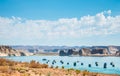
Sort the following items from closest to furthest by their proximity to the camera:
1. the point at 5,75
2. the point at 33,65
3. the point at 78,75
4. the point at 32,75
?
the point at 5,75 < the point at 32,75 < the point at 78,75 < the point at 33,65

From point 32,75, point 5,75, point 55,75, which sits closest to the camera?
point 5,75

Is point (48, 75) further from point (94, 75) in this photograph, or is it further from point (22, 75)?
point (94, 75)

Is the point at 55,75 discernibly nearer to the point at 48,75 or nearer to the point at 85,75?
the point at 48,75

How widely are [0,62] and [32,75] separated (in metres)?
16.4

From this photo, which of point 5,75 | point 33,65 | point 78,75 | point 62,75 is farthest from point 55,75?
point 33,65

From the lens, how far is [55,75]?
118 feet

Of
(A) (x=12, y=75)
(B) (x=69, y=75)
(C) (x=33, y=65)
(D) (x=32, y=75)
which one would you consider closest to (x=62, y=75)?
(B) (x=69, y=75)

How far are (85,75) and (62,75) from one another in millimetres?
4932

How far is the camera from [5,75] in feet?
100

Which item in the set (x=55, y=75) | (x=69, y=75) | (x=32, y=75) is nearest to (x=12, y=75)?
(x=32, y=75)

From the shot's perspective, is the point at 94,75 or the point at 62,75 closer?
the point at 62,75

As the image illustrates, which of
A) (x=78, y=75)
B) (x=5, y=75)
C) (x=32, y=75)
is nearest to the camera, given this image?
(x=5, y=75)

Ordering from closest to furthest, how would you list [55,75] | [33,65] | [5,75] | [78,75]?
[5,75] < [55,75] < [78,75] < [33,65]

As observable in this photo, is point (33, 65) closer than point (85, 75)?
No
